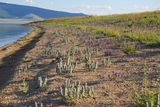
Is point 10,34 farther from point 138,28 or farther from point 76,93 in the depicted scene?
point 76,93

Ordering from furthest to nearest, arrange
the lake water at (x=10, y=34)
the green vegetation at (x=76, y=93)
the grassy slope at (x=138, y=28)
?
the lake water at (x=10, y=34) → the grassy slope at (x=138, y=28) → the green vegetation at (x=76, y=93)

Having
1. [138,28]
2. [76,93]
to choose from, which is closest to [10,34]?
[138,28]

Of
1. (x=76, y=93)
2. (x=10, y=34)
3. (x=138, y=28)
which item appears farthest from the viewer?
(x=10, y=34)

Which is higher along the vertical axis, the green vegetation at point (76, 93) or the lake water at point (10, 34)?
the green vegetation at point (76, 93)

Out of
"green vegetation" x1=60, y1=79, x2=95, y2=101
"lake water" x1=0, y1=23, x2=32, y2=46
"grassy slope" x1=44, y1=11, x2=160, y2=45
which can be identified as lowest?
"lake water" x1=0, y1=23, x2=32, y2=46

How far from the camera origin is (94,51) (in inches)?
802

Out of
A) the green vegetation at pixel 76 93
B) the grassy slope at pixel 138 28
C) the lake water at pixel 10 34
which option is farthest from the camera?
the lake water at pixel 10 34

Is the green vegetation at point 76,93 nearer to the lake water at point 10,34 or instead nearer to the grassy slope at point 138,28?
the grassy slope at point 138,28

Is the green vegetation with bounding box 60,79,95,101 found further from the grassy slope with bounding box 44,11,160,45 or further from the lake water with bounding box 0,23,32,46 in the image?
the lake water with bounding box 0,23,32,46

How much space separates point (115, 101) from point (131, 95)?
24.3 inches

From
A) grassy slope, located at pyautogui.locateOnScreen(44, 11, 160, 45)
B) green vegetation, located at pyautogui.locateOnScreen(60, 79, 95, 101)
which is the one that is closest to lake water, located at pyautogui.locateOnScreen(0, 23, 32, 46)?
grassy slope, located at pyautogui.locateOnScreen(44, 11, 160, 45)

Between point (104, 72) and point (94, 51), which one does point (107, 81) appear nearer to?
point (104, 72)

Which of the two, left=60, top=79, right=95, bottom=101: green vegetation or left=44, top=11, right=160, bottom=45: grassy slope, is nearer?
left=60, top=79, right=95, bottom=101: green vegetation

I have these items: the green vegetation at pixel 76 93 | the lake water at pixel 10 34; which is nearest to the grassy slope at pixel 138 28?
the lake water at pixel 10 34
